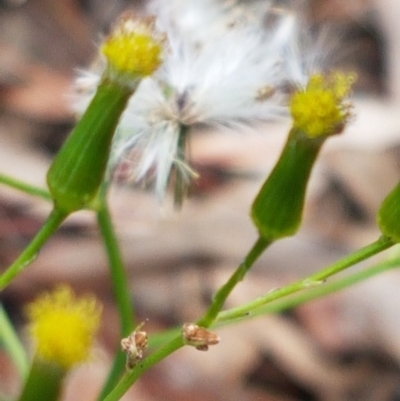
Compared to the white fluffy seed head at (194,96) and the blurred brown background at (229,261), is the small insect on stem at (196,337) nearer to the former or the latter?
the white fluffy seed head at (194,96)

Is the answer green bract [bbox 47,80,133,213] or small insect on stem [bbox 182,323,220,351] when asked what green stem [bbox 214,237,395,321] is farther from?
green bract [bbox 47,80,133,213]

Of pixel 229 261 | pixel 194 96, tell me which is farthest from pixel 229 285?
pixel 229 261

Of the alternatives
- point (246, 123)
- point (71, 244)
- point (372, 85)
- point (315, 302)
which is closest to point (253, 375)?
point (315, 302)

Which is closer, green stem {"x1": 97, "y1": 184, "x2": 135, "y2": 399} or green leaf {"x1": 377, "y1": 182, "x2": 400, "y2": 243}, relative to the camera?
green leaf {"x1": 377, "y1": 182, "x2": 400, "y2": 243}

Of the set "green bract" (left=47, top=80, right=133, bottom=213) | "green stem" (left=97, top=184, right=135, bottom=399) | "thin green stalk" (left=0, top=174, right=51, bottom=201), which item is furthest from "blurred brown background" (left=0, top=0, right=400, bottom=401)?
"green bract" (left=47, top=80, right=133, bottom=213)

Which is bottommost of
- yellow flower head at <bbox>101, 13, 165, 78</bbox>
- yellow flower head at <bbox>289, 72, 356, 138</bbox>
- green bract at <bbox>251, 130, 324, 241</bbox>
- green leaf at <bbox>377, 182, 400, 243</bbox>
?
green leaf at <bbox>377, 182, 400, 243</bbox>

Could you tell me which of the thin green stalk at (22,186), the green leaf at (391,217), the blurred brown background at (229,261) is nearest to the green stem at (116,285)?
the thin green stalk at (22,186)

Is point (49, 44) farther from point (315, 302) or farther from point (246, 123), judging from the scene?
point (246, 123)
